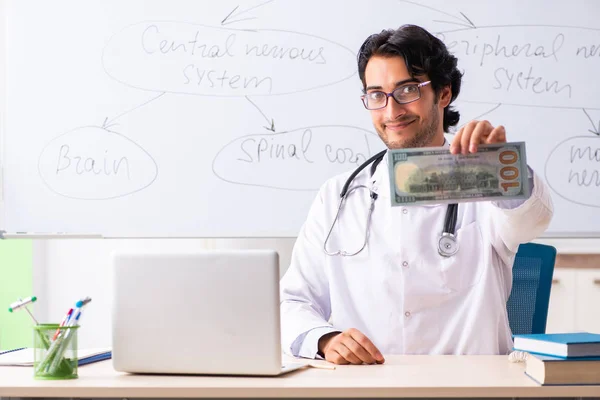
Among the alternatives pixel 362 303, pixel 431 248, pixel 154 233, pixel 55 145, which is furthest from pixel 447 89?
pixel 55 145

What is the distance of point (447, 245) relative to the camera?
78.5 inches

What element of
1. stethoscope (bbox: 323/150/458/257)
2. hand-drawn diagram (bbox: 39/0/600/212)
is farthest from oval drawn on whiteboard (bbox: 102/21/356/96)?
stethoscope (bbox: 323/150/458/257)

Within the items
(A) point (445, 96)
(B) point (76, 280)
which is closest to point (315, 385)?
(A) point (445, 96)

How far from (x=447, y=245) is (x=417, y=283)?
0.13 metres

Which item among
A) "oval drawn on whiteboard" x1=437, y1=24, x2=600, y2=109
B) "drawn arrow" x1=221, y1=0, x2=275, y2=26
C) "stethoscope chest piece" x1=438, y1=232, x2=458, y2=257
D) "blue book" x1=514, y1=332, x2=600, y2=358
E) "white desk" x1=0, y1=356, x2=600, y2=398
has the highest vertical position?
"drawn arrow" x1=221, y1=0, x2=275, y2=26

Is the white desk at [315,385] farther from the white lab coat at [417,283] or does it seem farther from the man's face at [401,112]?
the man's face at [401,112]

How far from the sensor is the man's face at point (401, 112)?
6.90 feet

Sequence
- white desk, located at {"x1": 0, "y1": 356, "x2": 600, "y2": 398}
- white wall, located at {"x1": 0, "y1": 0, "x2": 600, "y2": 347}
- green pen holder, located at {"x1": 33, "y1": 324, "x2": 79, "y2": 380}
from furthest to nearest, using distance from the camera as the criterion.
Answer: white wall, located at {"x1": 0, "y1": 0, "x2": 600, "y2": 347} < green pen holder, located at {"x1": 33, "y1": 324, "x2": 79, "y2": 380} < white desk, located at {"x1": 0, "y1": 356, "x2": 600, "y2": 398}

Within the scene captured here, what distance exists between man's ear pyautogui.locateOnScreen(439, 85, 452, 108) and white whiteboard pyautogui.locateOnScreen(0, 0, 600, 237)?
57 cm

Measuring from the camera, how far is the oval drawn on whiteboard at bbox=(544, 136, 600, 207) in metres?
2.83

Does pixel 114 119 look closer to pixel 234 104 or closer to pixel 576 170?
pixel 234 104

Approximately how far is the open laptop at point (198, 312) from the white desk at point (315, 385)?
4cm

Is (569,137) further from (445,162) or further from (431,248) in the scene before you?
(445,162)

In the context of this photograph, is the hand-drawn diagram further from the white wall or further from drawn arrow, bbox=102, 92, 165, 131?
the white wall
